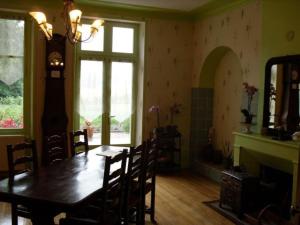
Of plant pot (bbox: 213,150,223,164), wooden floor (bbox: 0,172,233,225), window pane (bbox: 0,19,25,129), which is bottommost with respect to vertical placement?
wooden floor (bbox: 0,172,233,225)

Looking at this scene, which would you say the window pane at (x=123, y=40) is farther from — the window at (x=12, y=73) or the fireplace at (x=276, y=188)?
the fireplace at (x=276, y=188)

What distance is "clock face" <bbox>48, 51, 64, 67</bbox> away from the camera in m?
5.05

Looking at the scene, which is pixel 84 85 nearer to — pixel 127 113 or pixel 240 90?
pixel 127 113

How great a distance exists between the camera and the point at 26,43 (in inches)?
204

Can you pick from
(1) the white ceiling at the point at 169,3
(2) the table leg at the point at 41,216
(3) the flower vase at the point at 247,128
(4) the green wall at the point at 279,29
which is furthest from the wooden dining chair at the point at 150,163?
(1) the white ceiling at the point at 169,3

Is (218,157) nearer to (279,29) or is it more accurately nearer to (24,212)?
(279,29)

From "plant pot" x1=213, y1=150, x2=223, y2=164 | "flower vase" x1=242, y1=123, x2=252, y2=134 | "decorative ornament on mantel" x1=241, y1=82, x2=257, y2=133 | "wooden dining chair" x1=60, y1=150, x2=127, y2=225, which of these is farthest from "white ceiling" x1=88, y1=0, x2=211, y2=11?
"wooden dining chair" x1=60, y1=150, x2=127, y2=225

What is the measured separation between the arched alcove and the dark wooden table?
2.88m

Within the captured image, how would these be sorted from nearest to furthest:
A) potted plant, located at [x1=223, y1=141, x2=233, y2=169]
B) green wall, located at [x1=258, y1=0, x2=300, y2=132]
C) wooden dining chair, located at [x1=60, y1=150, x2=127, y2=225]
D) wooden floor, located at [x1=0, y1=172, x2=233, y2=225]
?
wooden dining chair, located at [x1=60, y1=150, x2=127, y2=225] → wooden floor, located at [x1=0, y1=172, x2=233, y2=225] → green wall, located at [x1=258, y1=0, x2=300, y2=132] → potted plant, located at [x1=223, y1=141, x2=233, y2=169]

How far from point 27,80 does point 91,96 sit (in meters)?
1.02

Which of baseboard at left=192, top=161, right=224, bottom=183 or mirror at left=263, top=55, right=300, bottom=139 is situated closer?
mirror at left=263, top=55, right=300, bottom=139

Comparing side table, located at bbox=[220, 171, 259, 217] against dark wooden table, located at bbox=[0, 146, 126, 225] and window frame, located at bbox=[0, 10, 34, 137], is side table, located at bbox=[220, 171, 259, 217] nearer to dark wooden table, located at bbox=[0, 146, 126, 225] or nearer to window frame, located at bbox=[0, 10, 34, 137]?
dark wooden table, located at bbox=[0, 146, 126, 225]

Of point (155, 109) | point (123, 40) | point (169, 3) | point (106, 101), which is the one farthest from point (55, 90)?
point (169, 3)

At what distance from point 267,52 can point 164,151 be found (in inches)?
91.9
